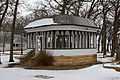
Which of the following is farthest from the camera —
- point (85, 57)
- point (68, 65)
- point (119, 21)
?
point (119, 21)

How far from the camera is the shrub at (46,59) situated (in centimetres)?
1759

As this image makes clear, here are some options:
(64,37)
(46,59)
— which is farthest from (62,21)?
(46,59)

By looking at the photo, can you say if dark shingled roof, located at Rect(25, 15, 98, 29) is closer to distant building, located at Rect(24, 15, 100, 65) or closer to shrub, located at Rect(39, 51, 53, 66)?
distant building, located at Rect(24, 15, 100, 65)

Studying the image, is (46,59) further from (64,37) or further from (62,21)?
(62,21)

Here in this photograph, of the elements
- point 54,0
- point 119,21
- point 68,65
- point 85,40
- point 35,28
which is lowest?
point 68,65

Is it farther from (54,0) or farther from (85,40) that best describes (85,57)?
(54,0)

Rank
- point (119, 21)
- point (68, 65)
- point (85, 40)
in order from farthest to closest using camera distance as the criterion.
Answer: point (119, 21) → point (85, 40) → point (68, 65)

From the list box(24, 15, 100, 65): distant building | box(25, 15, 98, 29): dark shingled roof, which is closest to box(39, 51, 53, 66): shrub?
box(24, 15, 100, 65): distant building

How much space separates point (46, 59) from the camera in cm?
1784

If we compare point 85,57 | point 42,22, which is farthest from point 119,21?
point 42,22

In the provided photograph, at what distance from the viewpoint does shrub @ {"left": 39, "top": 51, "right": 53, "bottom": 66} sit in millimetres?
17594

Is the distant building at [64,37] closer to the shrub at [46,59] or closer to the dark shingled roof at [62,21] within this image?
the dark shingled roof at [62,21]

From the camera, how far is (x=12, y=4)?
824 inches

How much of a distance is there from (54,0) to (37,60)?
519 inches
